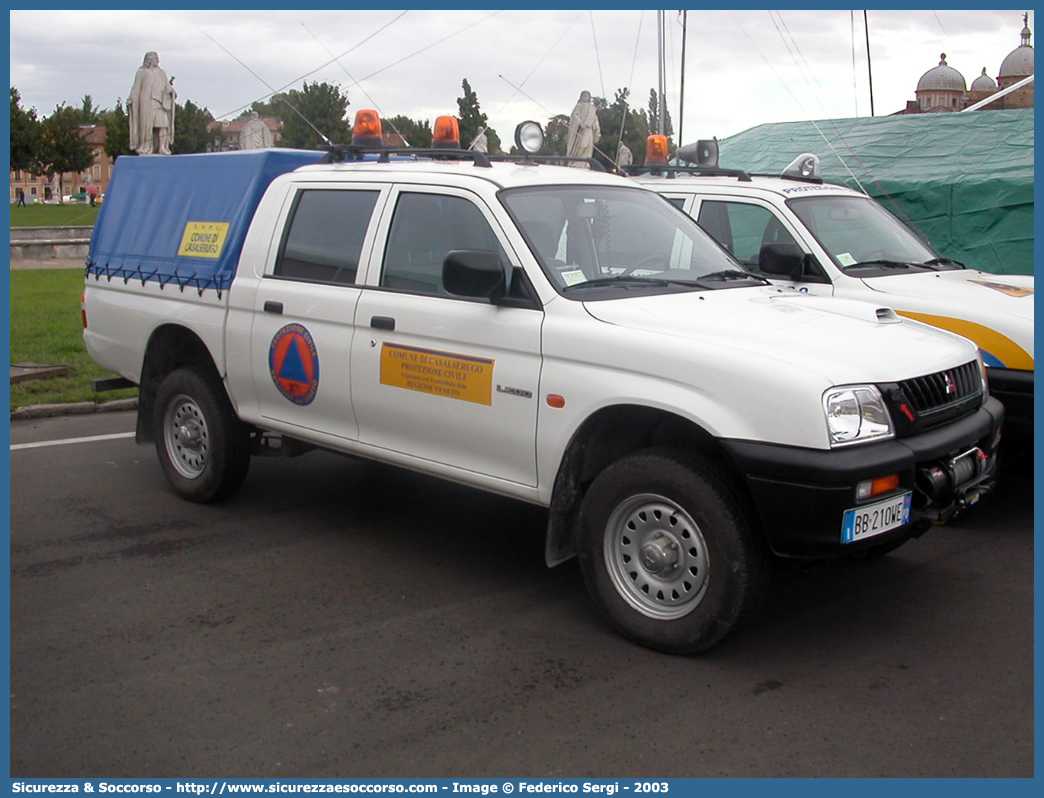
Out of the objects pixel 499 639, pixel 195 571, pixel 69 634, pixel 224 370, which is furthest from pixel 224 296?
pixel 499 639

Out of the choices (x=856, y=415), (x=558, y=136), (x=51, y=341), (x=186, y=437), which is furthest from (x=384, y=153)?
(x=558, y=136)

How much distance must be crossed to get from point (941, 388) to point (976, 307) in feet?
7.59

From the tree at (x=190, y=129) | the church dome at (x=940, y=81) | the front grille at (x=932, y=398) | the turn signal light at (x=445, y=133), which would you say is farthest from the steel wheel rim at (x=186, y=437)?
the church dome at (x=940, y=81)

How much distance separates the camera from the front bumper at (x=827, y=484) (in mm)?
4035

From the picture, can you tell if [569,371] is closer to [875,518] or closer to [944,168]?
[875,518]

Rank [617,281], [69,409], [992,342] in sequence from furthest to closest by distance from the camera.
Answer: [69,409] → [992,342] → [617,281]

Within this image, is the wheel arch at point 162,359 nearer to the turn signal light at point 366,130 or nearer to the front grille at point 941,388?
the turn signal light at point 366,130

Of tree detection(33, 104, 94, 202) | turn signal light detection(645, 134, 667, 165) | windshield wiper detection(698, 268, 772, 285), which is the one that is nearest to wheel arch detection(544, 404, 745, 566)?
windshield wiper detection(698, 268, 772, 285)

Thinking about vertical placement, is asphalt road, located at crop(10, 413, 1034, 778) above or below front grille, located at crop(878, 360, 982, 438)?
below

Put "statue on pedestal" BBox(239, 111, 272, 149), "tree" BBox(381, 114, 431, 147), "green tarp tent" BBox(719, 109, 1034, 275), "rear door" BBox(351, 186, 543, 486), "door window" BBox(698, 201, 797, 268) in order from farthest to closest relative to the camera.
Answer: "tree" BBox(381, 114, 431, 147) < "statue on pedestal" BBox(239, 111, 272, 149) < "green tarp tent" BBox(719, 109, 1034, 275) < "door window" BBox(698, 201, 797, 268) < "rear door" BBox(351, 186, 543, 486)

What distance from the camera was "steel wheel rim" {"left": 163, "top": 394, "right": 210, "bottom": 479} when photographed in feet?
22.0

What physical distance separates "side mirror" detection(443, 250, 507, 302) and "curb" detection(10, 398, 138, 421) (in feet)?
19.1

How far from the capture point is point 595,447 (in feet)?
15.8

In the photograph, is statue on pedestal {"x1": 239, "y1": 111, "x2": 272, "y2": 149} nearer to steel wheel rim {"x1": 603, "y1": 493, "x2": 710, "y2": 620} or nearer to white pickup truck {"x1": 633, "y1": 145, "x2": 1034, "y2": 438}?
white pickup truck {"x1": 633, "y1": 145, "x2": 1034, "y2": 438}
